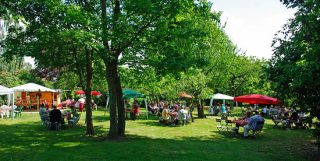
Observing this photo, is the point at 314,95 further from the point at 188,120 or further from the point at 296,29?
the point at 188,120

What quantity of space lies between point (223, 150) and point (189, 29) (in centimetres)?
505

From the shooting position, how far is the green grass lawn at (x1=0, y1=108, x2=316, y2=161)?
11492mm

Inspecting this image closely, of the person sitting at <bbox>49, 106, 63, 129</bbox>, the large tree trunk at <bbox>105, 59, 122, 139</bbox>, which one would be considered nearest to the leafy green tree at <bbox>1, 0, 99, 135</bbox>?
the large tree trunk at <bbox>105, 59, 122, 139</bbox>

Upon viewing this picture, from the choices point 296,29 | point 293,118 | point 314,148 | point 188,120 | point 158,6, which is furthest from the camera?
point 188,120

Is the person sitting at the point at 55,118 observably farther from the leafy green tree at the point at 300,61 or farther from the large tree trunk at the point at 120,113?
the leafy green tree at the point at 300,61

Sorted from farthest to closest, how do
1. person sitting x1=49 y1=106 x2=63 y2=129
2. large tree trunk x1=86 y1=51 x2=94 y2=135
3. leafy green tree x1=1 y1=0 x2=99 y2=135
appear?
person sitting x1=49 y1=106 x2=63 y2=129
large tree trunk x1=86 y1=51 x2=94 y2=135
leafy green tree x1=1 y1=0 x2=99 y2=135

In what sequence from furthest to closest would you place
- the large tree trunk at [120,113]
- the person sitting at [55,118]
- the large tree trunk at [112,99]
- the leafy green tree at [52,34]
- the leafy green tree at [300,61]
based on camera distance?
the person sitting at [55,118], the large tree trunk at [120,113], the large tree trunk at [112,99], the leafy green tree at [52,34], the leafy green tree at [300,61]

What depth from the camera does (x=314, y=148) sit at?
14672 millimetres

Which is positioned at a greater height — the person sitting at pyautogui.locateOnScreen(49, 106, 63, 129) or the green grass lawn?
the person sitting at pyautogui.locateOnScreen(49, 106, 63, 129)

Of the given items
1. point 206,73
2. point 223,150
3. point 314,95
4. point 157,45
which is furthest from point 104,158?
point 206,73

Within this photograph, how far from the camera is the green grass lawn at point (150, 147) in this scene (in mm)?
11492

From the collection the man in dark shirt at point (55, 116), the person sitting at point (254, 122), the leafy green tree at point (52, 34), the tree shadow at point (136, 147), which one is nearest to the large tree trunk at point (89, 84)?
the tree shadow at point (136, 147)

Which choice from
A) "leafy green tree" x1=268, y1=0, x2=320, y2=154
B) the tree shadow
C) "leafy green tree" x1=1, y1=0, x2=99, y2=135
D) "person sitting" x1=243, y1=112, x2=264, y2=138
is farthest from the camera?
"person sitting" x1=243, y1=112, x2=264, y2=138

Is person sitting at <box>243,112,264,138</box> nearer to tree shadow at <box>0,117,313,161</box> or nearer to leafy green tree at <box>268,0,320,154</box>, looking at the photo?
tree shadow at <box>0,117,313,161</box>
